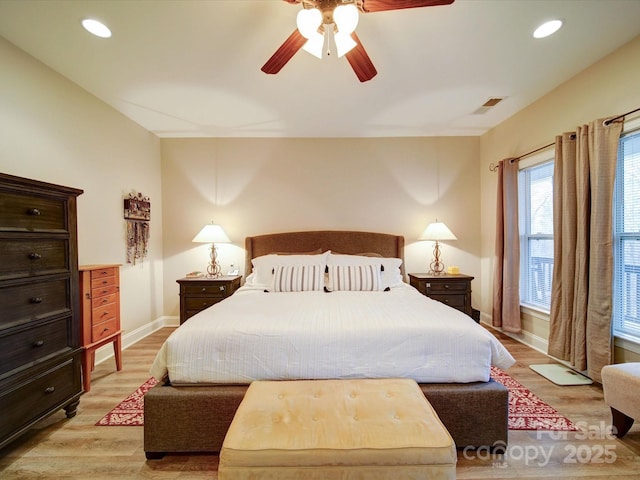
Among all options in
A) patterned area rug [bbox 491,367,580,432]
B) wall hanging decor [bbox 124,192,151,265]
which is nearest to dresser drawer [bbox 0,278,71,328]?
wall hanging decor [bbox 124,192,151,265]

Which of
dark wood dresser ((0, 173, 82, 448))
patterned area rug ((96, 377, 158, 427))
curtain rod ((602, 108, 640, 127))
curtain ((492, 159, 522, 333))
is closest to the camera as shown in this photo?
dark wood dresser ((0, 173, 82, 448))

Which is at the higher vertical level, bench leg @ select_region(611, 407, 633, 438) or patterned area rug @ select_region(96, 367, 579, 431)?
bench leg @ select_region(611, 407, 633, 438)

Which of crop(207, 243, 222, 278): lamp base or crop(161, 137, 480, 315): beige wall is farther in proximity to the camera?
crop(161, 137, 480, 315): beige wall

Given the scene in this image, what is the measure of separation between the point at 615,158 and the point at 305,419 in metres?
2.85

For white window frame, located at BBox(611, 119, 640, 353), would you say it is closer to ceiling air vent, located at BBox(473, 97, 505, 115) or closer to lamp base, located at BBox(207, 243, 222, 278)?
ceiling air vent, located at BBox(473, 97, 505, 115)

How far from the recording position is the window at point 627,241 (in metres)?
2.19

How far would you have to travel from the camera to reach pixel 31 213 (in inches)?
66.9

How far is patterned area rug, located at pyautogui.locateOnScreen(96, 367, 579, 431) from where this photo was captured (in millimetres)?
1867

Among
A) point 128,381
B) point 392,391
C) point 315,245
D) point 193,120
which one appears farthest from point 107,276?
point 392,391

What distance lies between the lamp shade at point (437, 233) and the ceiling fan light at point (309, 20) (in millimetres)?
2748

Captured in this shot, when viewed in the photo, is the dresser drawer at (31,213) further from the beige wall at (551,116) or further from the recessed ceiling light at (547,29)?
the beige wall at (551,116)

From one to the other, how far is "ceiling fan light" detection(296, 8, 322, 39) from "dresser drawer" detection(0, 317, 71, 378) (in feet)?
7.63

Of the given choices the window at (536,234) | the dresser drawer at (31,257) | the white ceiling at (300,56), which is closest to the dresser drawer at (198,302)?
the dresser drawer at (31,257)

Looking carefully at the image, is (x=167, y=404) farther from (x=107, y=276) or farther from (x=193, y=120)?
(x=193, y=120)
